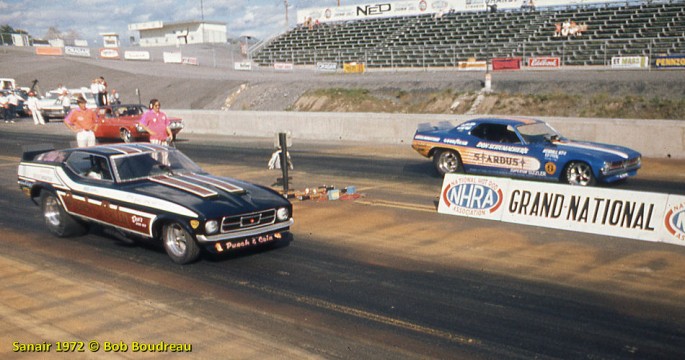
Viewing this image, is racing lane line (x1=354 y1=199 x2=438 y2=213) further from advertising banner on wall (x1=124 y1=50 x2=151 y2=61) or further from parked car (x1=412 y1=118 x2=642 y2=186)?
advertising banner on wall (x1=124 y1=50 x2=151 y2=61)

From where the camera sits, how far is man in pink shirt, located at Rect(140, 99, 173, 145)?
13.4 meters

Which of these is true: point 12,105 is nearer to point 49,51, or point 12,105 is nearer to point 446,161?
point 446,161

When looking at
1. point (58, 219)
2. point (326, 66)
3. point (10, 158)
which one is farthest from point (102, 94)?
point (58, 219)

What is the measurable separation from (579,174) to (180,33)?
80.4 m

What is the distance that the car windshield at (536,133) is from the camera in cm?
1300

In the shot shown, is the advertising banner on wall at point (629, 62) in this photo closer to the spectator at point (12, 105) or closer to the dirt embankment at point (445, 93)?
the dirt embankment at point (445, 93)

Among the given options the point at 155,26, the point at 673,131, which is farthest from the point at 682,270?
the point at 155,26

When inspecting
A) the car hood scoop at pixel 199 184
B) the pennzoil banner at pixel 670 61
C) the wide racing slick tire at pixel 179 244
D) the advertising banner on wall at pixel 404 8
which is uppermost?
the advertising banner on wall at pixel 404 8

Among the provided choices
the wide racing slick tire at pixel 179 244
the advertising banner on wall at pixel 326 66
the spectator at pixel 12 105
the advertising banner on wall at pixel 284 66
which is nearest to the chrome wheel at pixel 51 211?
the wide racing slick tire at pixel 179 244

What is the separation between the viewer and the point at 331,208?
11570 millimetres

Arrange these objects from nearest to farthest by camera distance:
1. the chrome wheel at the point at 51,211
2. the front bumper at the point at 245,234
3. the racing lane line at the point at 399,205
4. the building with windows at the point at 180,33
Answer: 1. the front bumper at the point at 245,234
2. the chrome wheel at the point at 51,211
3. the racing lane line at the point at 399,205
4. the building with windows at the point at 180,33

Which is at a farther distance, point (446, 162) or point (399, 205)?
point (446, 162)

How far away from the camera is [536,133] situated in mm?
13156

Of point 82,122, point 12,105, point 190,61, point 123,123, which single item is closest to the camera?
point 82,122
